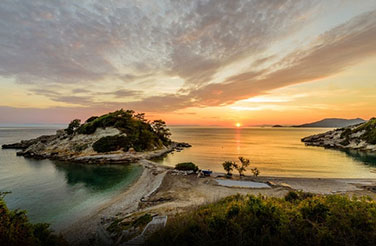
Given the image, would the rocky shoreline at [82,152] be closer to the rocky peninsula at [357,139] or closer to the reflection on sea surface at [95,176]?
the reflection on sea surface at [95,176]

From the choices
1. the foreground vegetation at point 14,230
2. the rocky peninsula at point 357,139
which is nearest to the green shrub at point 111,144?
the foreground vegetation at point 14,230

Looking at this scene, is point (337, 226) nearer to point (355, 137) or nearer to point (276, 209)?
point (276, 209)

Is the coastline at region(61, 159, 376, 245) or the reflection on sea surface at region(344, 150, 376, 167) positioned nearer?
the coastline at region(61, 159, 376, 245)

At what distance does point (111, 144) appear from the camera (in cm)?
6066

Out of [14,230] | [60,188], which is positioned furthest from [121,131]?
[14,230]

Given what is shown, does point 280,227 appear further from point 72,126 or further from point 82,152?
point 72,126

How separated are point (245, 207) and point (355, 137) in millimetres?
111687

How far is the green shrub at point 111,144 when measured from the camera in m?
58.8

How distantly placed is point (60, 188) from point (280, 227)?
113 feet

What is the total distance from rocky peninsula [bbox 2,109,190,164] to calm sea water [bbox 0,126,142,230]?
10.8 metres

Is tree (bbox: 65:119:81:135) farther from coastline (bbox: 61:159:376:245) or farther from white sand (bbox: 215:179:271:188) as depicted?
white sand (bbox: 215:179:271:188)

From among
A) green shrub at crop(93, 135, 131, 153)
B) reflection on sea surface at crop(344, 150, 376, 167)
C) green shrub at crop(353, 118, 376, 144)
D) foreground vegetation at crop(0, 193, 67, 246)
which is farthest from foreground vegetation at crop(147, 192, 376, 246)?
green shrub at crop(353, 118, 376, 144)

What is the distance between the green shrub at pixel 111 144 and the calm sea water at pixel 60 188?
45.4 feet

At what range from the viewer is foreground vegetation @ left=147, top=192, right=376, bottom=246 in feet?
22.8
